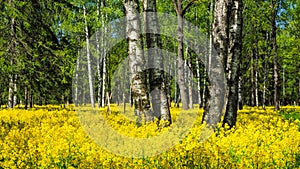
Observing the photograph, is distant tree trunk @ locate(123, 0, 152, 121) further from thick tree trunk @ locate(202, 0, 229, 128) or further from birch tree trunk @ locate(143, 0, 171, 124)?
thick tree trunk @ locate(202, 0, 229, 128)

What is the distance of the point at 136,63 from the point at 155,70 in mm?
1020

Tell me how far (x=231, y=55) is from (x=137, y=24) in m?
3.28

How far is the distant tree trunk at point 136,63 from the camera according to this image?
1054 centimetres

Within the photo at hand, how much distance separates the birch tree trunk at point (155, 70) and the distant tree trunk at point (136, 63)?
1.97 feet

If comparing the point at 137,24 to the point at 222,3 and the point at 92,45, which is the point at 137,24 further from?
the point at 92,45

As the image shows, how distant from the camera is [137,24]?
1086 centimetres

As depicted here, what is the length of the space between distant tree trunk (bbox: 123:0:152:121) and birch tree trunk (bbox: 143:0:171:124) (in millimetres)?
601

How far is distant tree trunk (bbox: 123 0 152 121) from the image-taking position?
10539mm

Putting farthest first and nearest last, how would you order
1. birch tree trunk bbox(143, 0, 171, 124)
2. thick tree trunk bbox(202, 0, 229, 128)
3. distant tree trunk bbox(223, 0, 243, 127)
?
Answer: birch tree trunk bbox(143, 0, 171, 124), thick tree trunk bbox(202, 0, 229, 128), distant tree trunk bbox(223, 0, 243, 127)

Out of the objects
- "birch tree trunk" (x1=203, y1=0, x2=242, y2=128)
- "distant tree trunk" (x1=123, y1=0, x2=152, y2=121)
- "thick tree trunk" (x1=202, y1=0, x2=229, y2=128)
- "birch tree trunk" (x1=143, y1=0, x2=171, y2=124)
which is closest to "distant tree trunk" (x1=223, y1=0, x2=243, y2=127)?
"birch tree trunk" (x1=203, y1=0, x2=242, y2=128)

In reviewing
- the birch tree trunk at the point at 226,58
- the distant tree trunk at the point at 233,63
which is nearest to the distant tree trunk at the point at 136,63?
the birch tree trunk at the point at 226,58

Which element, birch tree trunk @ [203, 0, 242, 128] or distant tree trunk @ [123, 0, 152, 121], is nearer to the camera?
birch tree trunk @ [203, 0, 242, 128]

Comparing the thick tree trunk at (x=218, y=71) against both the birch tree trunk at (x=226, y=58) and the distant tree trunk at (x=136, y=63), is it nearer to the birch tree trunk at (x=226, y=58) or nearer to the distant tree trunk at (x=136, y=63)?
the birch tree trunk at (x=226, y=58)

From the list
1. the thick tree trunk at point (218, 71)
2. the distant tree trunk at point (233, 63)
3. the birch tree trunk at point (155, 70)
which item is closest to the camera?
the distant tree trunk at point (233, 63)
